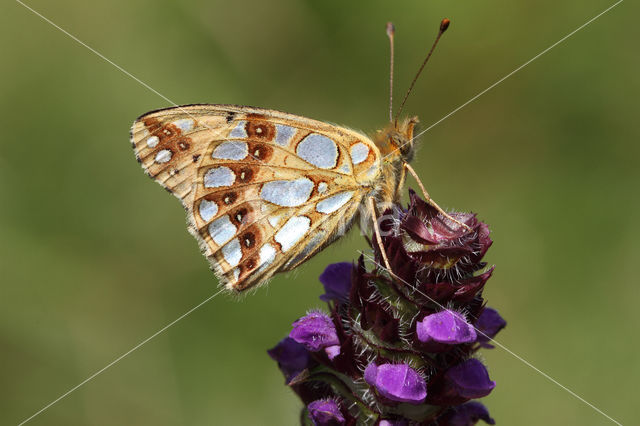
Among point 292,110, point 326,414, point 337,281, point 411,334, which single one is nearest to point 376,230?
point 337,281

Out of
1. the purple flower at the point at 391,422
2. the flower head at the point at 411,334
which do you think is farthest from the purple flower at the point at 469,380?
the purple flower at the point at 391,422

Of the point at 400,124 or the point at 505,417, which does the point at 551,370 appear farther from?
the point at 400,124

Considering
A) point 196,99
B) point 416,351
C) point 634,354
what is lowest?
point 634,354

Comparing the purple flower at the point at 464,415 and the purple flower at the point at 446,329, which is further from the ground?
the purple flower at the point at 446,329

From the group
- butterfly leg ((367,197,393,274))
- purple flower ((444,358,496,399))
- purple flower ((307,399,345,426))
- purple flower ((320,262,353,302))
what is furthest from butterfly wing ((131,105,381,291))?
purple flower ((444,358,496,399))

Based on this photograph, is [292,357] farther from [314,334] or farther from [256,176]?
[256,176]

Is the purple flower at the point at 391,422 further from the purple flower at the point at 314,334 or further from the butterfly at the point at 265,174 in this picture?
the butterfly at the point at 265,174

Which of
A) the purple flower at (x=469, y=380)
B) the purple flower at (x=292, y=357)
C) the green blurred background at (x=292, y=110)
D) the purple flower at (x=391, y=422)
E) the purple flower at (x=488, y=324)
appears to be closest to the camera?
the purple flower at (x=469, y=380)

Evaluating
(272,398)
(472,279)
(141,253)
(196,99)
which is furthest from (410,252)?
(196,99)
